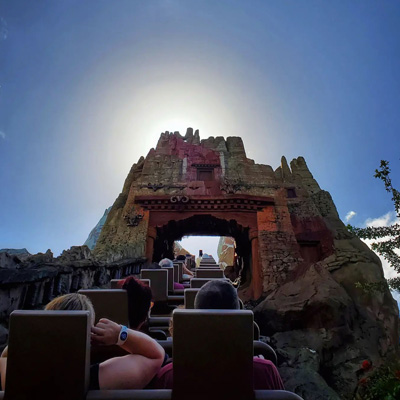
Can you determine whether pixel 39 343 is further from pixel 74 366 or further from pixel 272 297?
pixel 272 297

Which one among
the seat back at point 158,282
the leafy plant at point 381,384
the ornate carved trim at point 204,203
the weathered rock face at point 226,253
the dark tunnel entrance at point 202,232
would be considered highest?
the weathered rock face at point 226,253

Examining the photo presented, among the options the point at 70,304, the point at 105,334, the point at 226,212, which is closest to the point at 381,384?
the point at 105,334

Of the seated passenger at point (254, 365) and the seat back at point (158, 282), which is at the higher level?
the seat back at point (158, 282)

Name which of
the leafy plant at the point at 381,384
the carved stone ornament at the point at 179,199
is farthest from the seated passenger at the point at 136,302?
the carved stone ornament at the point at 179,199

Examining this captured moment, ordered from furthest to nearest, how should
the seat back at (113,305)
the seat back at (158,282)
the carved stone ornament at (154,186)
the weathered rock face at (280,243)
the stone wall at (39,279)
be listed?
the carved stone ornament at (154,186) → the weathered rock face at (280,243) → the seat back at (158,282) → the stone wall at (39,279) → the seat back at (113,305)

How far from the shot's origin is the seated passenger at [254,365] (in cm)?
159

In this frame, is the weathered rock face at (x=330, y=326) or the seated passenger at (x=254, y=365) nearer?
the seated passenger at (x=254, y=365)

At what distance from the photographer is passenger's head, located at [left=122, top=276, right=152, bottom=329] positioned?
7.65 ft

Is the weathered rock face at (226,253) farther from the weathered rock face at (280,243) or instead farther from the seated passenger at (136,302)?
the seated passenger at (136,302)

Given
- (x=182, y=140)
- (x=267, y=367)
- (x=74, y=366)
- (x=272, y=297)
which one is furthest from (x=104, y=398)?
(x=182, y=140)

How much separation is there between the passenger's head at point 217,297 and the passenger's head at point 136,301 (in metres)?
0.73

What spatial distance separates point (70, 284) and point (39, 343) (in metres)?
4.08

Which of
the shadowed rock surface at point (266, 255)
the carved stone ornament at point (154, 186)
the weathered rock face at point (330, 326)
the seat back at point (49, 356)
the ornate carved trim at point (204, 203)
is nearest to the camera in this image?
the seat back at point (49, 356)

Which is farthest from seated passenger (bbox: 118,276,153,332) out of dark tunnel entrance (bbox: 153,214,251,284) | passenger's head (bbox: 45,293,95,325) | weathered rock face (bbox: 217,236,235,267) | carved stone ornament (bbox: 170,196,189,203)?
weathered rock face (bbox: 217,236,235,267)
